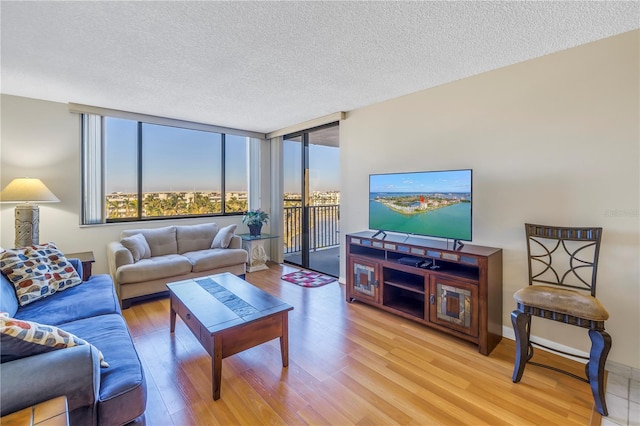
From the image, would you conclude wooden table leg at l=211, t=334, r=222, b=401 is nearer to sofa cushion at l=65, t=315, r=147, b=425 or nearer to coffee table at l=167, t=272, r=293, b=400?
coffee table at l=167, t=272, r=293, b=400

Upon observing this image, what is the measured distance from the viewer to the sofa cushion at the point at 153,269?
3.11 meters

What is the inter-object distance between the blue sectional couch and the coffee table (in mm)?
397

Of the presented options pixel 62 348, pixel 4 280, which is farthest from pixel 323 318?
pixel 4 280

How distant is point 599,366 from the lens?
5.55 feet

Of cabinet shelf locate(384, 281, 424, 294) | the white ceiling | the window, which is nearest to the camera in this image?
the white ceiling

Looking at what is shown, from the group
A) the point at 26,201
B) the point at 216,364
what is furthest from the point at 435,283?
the point at 26,201

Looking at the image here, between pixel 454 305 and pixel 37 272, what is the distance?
341 cm

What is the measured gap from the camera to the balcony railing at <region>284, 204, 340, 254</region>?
500cm

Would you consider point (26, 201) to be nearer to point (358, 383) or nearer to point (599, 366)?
point (358, 383)

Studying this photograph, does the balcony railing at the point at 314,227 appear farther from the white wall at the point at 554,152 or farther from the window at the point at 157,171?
the white wall at the point at 554,152

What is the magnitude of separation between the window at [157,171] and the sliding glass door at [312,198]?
901 mm

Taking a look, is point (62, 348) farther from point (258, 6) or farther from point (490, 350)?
point (490, 350)

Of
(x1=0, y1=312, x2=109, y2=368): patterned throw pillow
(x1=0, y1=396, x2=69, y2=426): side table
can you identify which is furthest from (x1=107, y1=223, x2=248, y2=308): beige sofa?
(x1=0, y1=396, x2=69, y2=426): side table

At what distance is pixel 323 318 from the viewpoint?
2.92m
